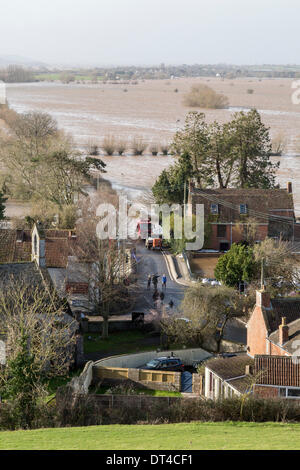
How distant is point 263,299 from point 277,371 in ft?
17.3

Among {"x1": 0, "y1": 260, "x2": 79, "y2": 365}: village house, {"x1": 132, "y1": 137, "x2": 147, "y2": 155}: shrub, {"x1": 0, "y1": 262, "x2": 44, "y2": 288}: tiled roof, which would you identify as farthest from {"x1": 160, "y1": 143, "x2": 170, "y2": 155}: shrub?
{"x1": 0, "y1": 262, "x2": 44, "y2": 288}: tiled roof

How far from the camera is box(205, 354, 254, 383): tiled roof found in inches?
1005

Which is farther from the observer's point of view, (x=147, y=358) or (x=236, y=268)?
(x=236, y=268)

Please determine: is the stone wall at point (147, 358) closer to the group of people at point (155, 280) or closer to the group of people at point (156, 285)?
the group of people at point (156, 285)

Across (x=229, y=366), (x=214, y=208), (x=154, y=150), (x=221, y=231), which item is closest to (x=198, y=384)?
(x=229, y=366)

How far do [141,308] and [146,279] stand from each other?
4733mm

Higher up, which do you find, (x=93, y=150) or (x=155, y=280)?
(x=93, y=150)

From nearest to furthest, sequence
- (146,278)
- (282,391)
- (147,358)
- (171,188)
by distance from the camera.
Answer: (282,391) → (147,358) → (146,278) → (171,188)

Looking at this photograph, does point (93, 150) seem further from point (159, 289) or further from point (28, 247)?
point (28, 247)

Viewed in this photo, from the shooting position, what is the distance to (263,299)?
2906 cm

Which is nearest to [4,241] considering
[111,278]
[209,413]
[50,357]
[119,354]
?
[111,278]

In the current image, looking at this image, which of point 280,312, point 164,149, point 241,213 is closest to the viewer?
point 280,312

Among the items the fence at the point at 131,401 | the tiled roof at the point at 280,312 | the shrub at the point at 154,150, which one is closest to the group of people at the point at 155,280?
the tiled roof at the point at 280,312
